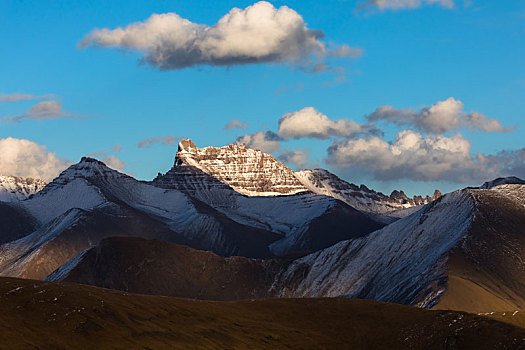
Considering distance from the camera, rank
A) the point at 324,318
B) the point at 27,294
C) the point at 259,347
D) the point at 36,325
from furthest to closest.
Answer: the point at 324,318 < the point at 259,347 < the point at 27,294 < the point at 36,325

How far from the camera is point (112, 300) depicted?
401 ft

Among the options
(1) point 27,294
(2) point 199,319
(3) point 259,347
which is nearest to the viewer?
(1) point 27,294

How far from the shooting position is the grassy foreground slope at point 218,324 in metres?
106

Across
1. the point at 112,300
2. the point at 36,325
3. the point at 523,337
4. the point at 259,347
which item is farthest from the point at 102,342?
the point at 523,337

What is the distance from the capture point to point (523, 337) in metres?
115

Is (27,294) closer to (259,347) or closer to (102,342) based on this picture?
(102,342)

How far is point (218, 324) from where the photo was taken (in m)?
129

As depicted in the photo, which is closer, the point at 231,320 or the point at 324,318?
the point at 231,320

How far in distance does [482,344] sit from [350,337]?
24343mm

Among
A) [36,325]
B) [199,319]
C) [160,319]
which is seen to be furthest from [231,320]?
[36,325]

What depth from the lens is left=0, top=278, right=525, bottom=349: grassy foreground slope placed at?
106 meters

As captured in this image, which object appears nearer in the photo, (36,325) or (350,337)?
(36,325)

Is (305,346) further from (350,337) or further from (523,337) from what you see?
(523,337)

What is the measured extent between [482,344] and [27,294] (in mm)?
61913
